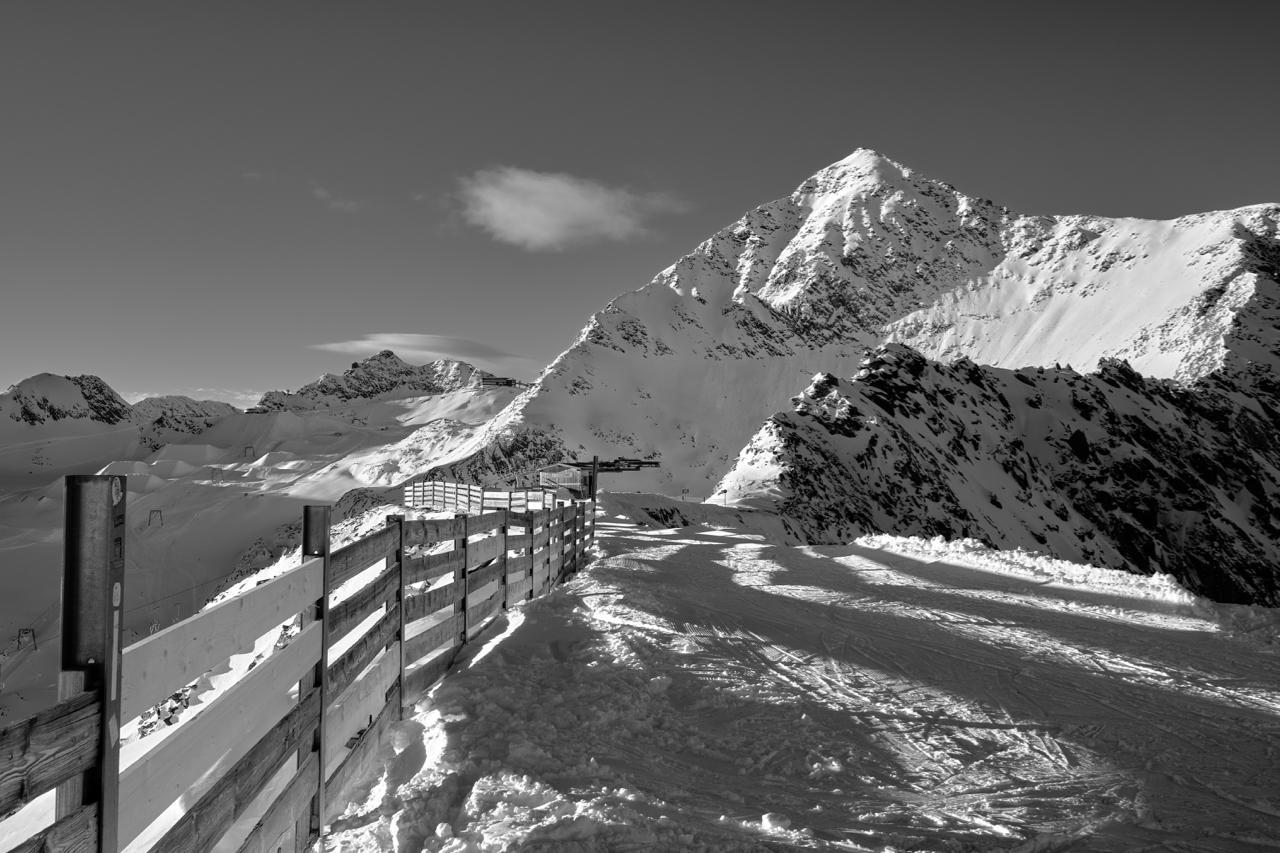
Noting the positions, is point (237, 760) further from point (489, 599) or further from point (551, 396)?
point (551, 396)

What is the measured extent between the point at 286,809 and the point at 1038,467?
241 ft

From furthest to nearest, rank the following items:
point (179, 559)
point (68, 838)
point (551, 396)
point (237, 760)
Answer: point (551, 396) → point (179, 559) → point (237, 760) → point (68, 838)

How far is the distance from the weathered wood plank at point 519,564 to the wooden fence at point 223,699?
7.72 ft

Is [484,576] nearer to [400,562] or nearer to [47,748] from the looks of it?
[400,562]

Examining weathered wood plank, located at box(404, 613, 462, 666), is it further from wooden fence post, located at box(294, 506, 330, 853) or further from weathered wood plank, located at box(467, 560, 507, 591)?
wooden fence post, located at box(294, 506, 330, 853)

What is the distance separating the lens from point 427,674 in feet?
18.7

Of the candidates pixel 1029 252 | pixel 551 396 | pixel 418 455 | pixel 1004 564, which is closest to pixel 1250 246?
pixel 1029 252

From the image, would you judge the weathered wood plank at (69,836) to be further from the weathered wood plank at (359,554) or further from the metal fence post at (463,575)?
the metal fence post at (463,575)

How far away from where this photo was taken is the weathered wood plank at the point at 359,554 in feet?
12.9

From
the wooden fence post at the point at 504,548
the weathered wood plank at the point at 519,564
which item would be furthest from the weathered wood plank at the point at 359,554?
the weathered wood plank at the point at 519,564

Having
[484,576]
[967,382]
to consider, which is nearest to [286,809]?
[484,576]

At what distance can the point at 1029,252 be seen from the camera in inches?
6314

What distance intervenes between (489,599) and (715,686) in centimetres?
263

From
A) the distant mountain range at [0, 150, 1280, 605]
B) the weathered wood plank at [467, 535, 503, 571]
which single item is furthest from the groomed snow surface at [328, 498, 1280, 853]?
the distant mountain range at [0, 150, 1280, 605]
